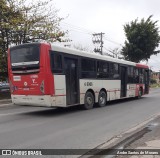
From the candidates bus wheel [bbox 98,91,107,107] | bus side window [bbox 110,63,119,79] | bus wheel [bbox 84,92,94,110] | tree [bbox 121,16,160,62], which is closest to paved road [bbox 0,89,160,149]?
bus wheel [bbox 84,92,94,110]

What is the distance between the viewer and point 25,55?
14.4 metres

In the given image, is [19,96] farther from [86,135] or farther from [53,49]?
[86,135]

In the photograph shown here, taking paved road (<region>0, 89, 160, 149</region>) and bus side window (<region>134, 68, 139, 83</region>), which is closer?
paved road (<region>0, 89, 160, 149</region>)

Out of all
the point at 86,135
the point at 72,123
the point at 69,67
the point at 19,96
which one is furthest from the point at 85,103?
the point at 86,135

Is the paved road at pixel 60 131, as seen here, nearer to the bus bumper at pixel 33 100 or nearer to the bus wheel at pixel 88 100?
the bus bumper at pixel 33 100

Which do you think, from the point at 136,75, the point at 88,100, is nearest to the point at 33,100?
the point at 88,100

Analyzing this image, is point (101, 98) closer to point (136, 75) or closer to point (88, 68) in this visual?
point (88, 68)

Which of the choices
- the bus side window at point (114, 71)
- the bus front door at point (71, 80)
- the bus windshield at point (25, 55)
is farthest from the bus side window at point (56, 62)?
the bus side window at point (114, 71)

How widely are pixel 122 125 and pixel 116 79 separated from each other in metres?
9.09

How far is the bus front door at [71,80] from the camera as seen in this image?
15.1 m

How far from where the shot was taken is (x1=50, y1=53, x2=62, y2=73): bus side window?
14.1m

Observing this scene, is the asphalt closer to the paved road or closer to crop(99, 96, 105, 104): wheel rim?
the paved road

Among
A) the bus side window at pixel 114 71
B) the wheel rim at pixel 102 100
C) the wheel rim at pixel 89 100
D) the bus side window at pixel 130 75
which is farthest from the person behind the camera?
the bus side window at pixel 130 75

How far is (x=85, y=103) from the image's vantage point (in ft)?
55.1
